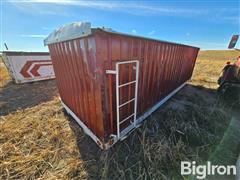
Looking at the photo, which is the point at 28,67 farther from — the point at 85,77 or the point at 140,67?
the point at 140,67

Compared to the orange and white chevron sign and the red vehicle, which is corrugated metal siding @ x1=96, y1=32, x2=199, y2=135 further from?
the orange and white chevron sign

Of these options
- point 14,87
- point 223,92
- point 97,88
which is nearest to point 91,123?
point 97,88

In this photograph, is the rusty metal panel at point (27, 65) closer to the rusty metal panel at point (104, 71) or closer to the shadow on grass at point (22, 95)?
the shadow on grass at point (22, 95)

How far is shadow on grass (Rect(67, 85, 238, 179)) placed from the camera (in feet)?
6.93

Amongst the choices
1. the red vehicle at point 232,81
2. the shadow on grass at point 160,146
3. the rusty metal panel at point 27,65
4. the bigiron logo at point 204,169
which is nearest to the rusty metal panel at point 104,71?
the shadow on grass at point 160,146

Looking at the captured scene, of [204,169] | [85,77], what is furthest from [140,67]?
[204,169]

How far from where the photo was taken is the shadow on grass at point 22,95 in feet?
15.1

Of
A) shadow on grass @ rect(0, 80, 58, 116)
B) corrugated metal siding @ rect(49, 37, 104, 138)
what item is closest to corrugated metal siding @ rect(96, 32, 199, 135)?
corrugated metal siding @ rect(49, 37, 104, 138)

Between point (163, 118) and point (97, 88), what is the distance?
93.7 inches

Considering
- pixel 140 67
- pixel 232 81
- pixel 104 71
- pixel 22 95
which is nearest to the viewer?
pixel 104 71

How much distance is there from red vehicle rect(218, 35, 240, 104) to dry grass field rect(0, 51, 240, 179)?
3.80 ft

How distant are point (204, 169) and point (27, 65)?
8763 mm

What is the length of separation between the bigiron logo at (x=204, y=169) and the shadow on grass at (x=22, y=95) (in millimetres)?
5178

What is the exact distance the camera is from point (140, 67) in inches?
108
